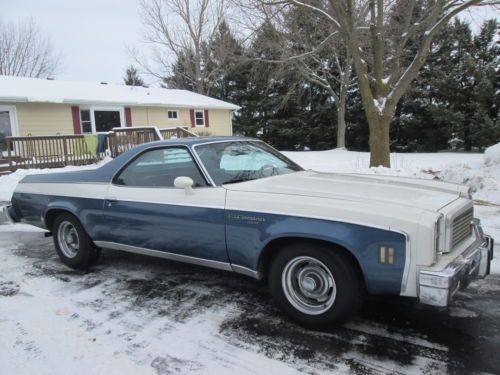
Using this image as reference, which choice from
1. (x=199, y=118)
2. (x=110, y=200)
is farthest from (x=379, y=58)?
(x=199, y=118)

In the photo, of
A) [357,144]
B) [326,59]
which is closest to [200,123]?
[326,59]

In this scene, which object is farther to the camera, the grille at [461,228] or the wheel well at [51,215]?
the wheel well at [51,215]

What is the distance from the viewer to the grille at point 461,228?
3.17m

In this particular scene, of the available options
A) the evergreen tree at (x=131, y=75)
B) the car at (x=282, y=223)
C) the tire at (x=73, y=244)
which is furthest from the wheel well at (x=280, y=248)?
the evergreen tree at (x=131, y=75)

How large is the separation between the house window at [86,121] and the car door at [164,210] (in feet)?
56.2

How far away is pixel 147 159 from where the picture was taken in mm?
4531

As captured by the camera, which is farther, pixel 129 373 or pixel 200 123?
pixel 200 123

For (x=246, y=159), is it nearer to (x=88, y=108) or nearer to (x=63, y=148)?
(x=63, y=148)

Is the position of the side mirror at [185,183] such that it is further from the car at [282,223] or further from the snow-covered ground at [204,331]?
the snow-covered ground at [204,331]

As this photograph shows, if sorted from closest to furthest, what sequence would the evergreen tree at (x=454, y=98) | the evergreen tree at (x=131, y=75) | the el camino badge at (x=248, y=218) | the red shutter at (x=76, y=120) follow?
the el camino badge at (x=248, y=218) → the red shutter at (x=76, y=120) → the evergreen tree at (x=454, y=98) → the evergreen tree at (x=131, y=75)

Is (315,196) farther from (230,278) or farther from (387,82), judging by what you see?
(387,82)

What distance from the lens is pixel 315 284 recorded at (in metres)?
3.28

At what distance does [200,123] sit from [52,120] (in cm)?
985

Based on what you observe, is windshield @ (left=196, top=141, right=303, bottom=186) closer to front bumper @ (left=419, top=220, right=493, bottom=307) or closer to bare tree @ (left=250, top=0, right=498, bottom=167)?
front bumper @ (left=419, top=220, right=493, bottom=307)
